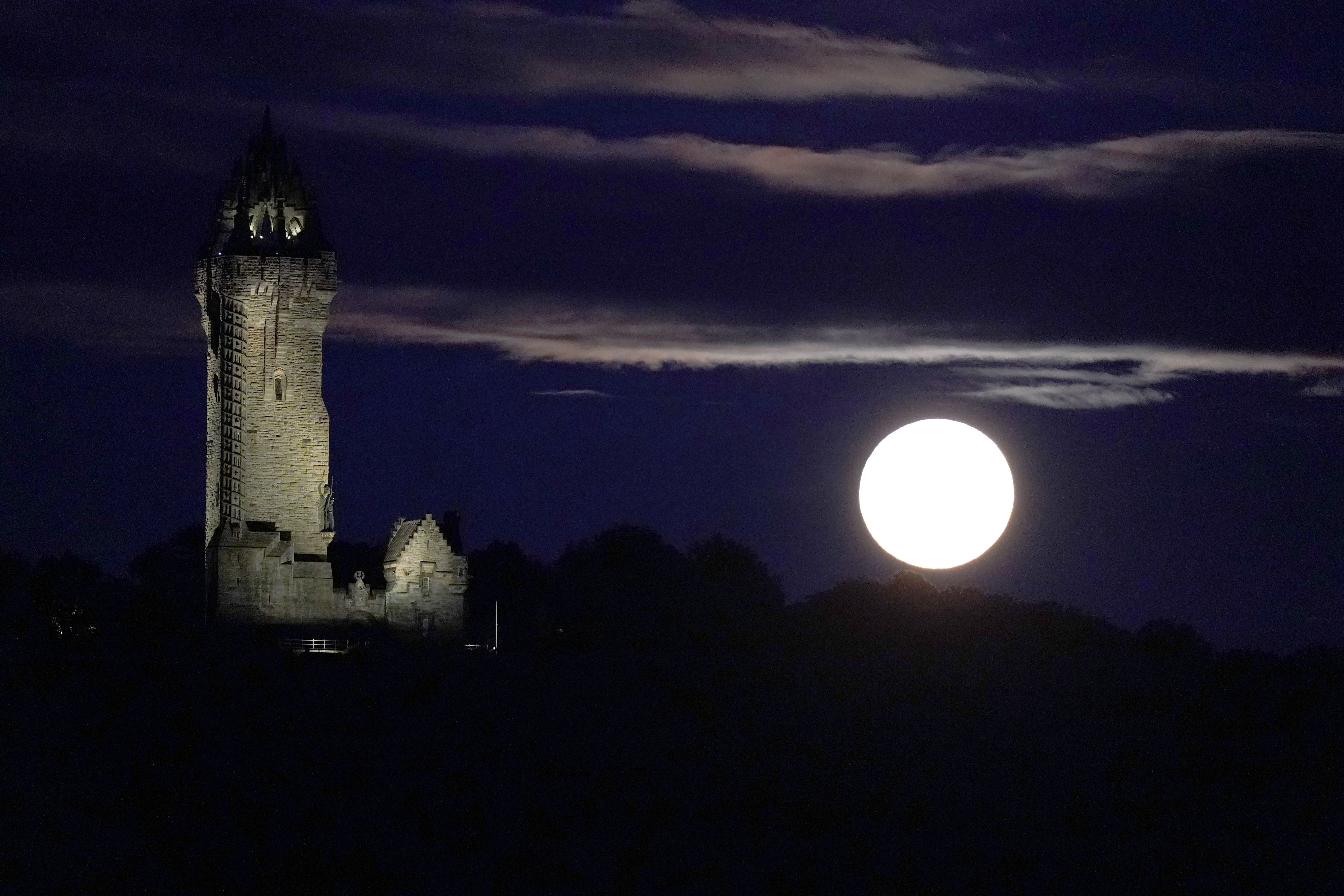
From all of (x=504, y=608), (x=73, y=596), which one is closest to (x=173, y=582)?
(x=73, y=596)

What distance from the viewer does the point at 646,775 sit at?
74.8 meters

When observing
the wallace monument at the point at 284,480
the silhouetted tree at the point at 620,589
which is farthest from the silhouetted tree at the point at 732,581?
the wallace monument at the point at 284,480

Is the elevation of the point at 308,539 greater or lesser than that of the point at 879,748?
greater

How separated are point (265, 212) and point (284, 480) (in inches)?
313

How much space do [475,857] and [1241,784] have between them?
2183cm

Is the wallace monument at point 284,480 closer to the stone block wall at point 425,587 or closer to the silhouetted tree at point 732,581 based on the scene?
the stone block wall at point 425,587

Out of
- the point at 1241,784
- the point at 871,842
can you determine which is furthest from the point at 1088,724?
the point at 871,842

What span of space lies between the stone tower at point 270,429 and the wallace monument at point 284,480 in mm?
29

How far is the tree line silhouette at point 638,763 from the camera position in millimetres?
68750

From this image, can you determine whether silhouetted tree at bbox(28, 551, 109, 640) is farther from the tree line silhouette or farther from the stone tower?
the stone tower

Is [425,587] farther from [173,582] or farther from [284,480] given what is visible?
[173,582]

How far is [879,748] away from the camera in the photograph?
78250 mm

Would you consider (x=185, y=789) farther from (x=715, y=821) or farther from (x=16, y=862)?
(x=715, y=821)

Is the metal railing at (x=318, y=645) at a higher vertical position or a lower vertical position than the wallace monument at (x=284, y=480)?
lower
